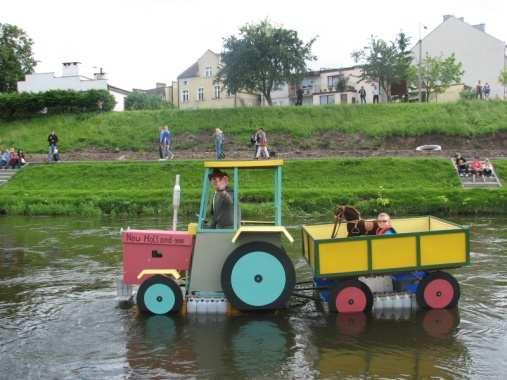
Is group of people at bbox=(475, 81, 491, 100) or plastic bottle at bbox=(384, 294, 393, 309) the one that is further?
group of people at bbox=(475, 81, 491, 100)

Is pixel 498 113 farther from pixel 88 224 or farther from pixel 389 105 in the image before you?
pixel 88 224

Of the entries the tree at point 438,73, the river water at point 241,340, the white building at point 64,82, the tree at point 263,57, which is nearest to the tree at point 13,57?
the white building at point 64,82

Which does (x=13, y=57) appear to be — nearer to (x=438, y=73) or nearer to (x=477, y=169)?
(x=438, y=73)

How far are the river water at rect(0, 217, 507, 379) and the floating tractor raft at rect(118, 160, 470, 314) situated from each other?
27cm

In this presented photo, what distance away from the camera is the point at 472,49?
6012cm

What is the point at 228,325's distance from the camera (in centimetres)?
885

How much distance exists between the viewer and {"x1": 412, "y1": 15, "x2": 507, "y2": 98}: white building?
58.9 m

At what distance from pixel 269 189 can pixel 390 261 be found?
54.1 ft

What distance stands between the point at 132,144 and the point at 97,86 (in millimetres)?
22316

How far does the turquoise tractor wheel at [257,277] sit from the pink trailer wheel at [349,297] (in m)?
0.71

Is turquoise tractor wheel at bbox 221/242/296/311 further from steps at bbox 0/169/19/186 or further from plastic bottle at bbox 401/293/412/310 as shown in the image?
steps at bbox 0/169/19/186

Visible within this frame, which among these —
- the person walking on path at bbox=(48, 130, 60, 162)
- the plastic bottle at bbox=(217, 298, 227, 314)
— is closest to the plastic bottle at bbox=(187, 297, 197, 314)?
the plastic bottle at bbox=(217, 298, 227, 314)

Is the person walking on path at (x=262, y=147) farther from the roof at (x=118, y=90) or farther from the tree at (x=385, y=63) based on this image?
the roof at (x=118, y=90)

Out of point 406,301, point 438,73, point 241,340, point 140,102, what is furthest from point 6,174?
point 140,102
